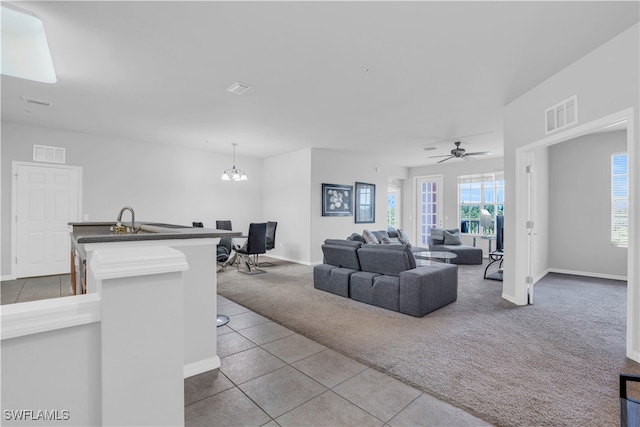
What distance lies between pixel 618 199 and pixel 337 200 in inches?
209

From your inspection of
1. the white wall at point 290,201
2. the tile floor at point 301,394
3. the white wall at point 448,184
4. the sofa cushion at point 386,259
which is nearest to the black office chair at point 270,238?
the white wall at point 290,201

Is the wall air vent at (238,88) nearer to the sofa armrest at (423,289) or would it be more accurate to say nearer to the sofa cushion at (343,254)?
the sofa cushion at (343,254)

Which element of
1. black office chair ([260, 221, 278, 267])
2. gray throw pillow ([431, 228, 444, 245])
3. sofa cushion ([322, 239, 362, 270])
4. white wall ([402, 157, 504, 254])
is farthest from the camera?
white wall ([402, 157, 504, 254])

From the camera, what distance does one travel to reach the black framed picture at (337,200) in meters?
7.08

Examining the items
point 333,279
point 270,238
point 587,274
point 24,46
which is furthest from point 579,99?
point 270,238

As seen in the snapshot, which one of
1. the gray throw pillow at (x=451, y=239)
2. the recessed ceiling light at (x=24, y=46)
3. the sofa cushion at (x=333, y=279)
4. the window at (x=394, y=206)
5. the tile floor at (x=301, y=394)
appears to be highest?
the recessed ceiling light at (x=24, y=46)

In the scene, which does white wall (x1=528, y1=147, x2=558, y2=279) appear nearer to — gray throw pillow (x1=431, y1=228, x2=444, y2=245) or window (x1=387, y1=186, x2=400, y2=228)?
gray throw pillow (x1=431, y1=228, x2=444, y2=245)

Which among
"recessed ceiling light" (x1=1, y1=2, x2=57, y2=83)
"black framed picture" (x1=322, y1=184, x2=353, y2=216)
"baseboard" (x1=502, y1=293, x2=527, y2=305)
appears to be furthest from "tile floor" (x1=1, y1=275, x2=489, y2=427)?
"black framed picture" (x1=322, y1=184, x2=353, y2=216)

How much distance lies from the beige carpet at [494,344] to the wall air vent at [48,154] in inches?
160

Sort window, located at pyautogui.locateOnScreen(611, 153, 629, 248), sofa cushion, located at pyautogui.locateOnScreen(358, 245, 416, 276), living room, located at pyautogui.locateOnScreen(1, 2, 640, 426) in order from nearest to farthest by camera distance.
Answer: living room, located at pyautogui.locateOnScreen(1, 2, 640, 426) → sofa cushion, located at pyautogui.locateOnScreen(358, 245, 416, 276) → window, located at pyautogui.locateOnScreen(611, 153, 629, 248)

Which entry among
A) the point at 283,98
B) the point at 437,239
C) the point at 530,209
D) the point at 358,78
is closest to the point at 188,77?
the point at 283,98

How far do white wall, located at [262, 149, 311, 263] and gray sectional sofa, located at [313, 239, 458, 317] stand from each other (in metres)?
2.53

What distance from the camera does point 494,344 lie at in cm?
275

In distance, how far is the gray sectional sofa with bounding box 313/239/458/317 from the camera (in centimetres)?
350
